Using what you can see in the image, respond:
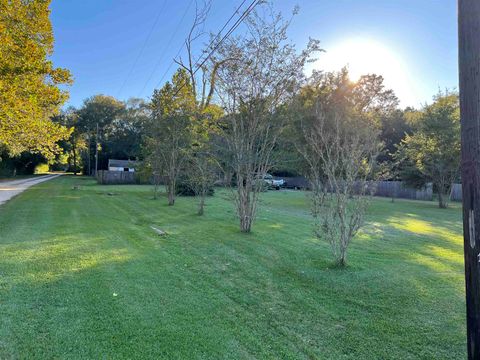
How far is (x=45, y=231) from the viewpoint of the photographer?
782cm

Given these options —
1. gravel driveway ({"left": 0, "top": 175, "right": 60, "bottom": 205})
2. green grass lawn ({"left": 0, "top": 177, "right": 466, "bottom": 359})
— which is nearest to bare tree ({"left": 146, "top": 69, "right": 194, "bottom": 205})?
gravel driveway ({"left": 0, "top": 175, "right": 60, "bottom": 205})

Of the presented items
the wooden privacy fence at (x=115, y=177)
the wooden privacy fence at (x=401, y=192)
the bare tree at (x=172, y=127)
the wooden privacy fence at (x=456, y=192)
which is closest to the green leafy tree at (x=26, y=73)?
the bare tree at (x=172, y=127)

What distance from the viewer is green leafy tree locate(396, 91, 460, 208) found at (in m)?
18.9

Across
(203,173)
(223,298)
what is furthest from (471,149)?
(203,173)

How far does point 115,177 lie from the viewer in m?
35.7

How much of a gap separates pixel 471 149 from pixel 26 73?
32.8 ft

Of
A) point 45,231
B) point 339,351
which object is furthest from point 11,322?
point 45,231

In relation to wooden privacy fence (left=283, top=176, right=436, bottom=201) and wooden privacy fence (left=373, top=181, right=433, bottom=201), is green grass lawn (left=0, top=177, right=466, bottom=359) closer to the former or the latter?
wooden privacy fence (left=283, top=176, right=436, bottom=201)

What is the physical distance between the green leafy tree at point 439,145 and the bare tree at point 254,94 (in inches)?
510

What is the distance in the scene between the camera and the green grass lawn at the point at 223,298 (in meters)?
2.91

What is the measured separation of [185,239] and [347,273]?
3640 millimetres

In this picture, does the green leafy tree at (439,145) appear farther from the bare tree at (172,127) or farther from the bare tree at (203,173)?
the bare tree at (172,127)

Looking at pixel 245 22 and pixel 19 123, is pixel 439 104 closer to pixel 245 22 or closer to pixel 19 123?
pixel 245 22

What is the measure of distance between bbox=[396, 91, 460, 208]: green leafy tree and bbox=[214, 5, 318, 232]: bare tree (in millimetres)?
12945
